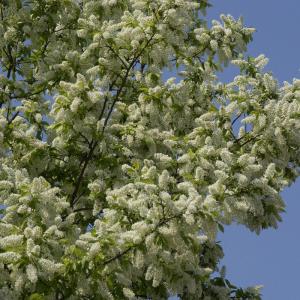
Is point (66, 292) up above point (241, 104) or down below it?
below

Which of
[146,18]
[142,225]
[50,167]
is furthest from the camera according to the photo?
[50,167]

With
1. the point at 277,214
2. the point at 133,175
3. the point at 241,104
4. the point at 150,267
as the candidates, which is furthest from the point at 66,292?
the point at 241,104

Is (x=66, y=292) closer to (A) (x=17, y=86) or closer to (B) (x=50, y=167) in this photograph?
(B) (x=50, y=167)

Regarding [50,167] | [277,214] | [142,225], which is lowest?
[142,225]

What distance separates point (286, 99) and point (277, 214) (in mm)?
1905

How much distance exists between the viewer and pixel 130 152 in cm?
1161

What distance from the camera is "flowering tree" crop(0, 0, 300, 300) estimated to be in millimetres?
9047

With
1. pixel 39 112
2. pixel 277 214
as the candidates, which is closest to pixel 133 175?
pixel 277 214

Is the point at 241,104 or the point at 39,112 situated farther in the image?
the point at 39,112

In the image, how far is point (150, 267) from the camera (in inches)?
364

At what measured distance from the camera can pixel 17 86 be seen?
13.0 meters

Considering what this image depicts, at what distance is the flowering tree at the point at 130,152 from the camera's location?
905 centimetres

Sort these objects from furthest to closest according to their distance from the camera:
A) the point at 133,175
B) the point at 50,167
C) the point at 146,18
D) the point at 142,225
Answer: the point at 50,167 → the point at 146,18 → the point at 133,175 → the point at 142,225

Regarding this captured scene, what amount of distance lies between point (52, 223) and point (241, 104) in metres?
3.97
